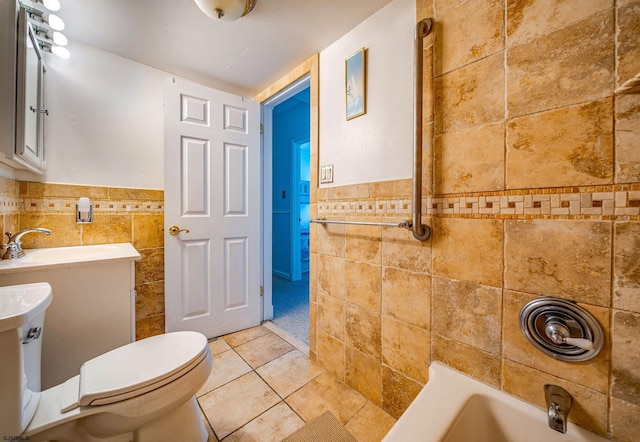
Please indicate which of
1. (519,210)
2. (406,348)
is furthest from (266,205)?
(519,210)

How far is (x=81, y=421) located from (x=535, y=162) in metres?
1.72

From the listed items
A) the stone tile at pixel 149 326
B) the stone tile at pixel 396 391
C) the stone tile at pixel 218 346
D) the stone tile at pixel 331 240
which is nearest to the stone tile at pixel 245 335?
the stone tile at pixel 218 346

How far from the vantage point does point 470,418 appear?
2.51 ft

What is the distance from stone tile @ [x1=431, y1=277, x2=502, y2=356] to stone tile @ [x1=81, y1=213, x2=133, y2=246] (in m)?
1.94

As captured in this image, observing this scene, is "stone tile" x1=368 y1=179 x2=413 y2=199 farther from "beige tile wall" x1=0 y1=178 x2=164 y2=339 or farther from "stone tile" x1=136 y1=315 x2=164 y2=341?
"stone tile" x1=136 y1=315 x2=164 y2=341

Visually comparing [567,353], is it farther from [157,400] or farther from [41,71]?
[41,71]

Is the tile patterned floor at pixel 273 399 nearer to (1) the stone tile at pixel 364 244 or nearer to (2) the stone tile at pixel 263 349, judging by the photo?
(2) the stone tile at pixel 263 349

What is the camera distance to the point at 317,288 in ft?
5.03

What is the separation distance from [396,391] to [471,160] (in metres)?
1.09

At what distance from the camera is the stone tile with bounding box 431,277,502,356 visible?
2.76 feet

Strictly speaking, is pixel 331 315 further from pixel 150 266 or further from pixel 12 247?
pixel 12 247

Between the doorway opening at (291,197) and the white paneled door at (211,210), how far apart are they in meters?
0.97

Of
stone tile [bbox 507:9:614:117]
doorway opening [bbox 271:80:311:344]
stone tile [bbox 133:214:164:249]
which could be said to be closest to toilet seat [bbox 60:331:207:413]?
stone tile [bbox 133:214:164:249]

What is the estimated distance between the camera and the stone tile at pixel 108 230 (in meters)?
1.52
